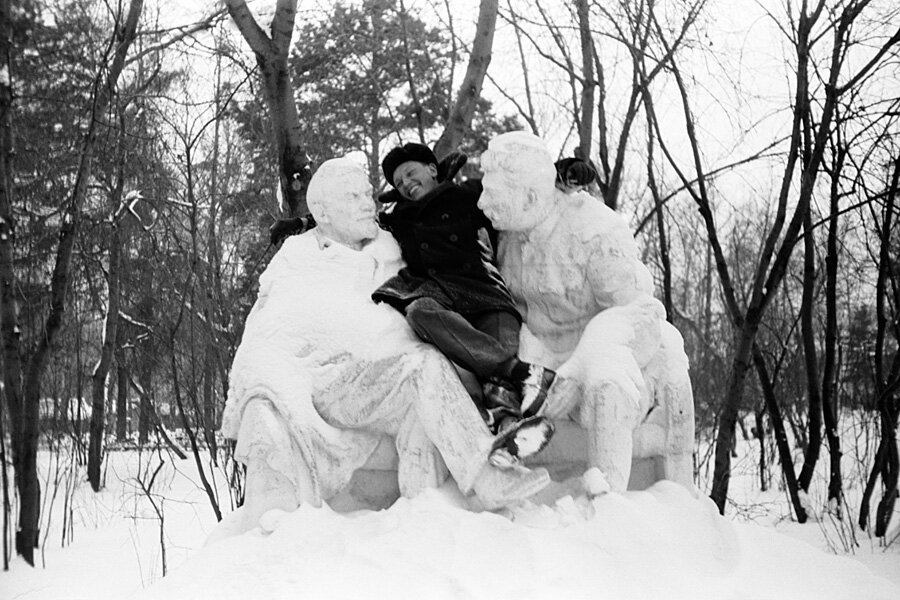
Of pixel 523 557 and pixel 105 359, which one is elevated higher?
pixel 105 359

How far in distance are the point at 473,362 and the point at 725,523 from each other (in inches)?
44.3

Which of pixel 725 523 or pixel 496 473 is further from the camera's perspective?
pixel 725 523

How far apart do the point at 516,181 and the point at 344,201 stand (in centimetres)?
75

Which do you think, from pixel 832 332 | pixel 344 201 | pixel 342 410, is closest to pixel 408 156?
pixel 344 201

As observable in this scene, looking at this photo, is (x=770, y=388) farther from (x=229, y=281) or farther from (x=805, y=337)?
(x=229, y=281)

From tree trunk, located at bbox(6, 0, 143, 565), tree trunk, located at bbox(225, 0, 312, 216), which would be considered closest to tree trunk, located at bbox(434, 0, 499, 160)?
tree trunk, located at bbox(225, 0, 312, 216)

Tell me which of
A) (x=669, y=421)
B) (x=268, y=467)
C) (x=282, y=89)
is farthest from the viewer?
(x=282, y=89)

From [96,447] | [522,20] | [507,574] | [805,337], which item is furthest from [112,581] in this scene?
[522,20]

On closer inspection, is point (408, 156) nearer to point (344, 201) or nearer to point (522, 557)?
point (344, 201)

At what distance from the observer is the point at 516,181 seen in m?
Result: 3.60

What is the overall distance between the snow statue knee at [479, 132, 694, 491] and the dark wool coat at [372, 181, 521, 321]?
0.16 metres

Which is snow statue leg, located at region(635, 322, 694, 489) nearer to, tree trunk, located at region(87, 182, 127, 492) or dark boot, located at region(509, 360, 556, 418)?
dark boot, located at region(509, 360, 556, 418)

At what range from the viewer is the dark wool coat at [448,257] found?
3623 millimetres

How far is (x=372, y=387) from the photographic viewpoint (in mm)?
3303
